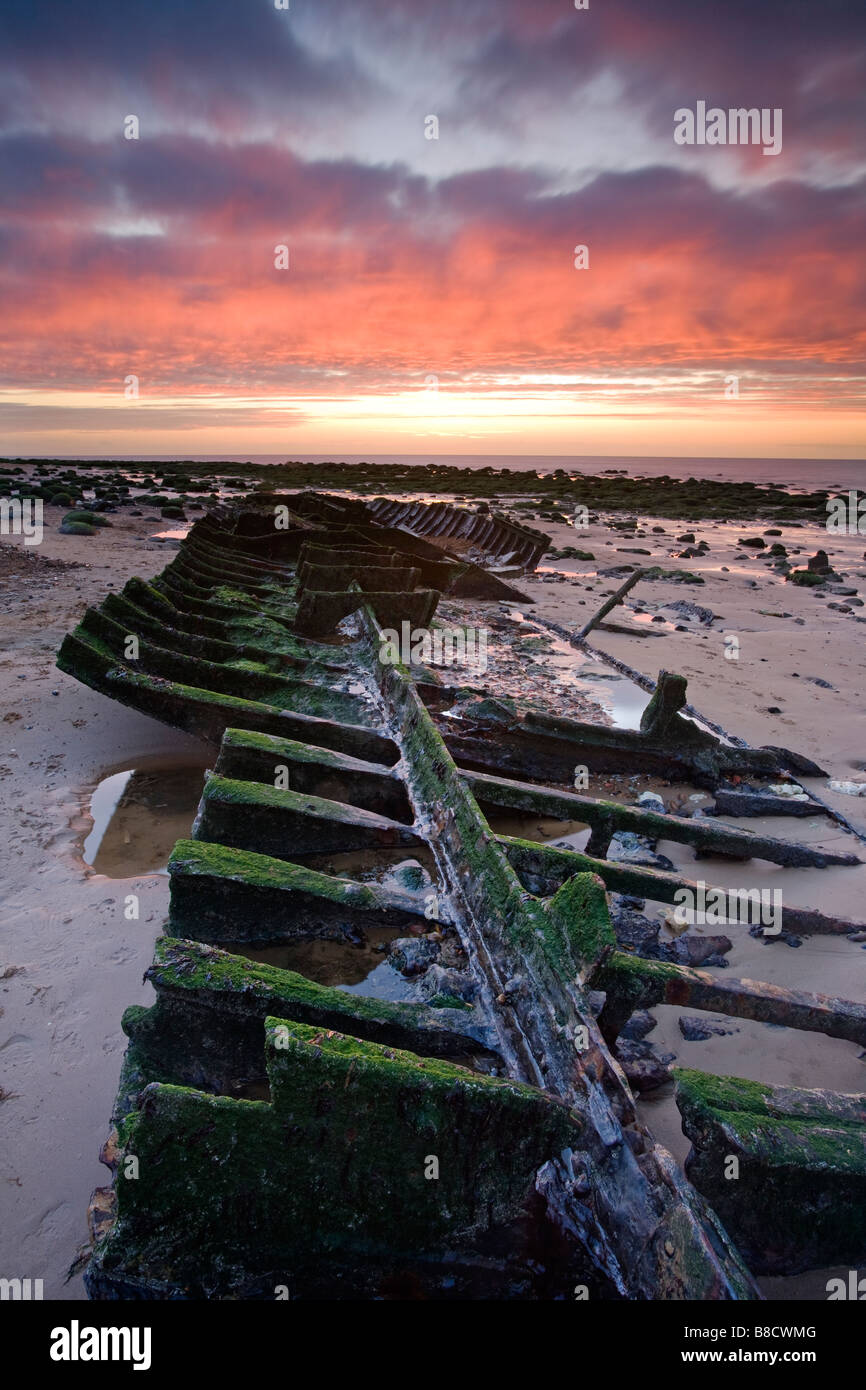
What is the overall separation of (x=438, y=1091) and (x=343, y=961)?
1.95 m

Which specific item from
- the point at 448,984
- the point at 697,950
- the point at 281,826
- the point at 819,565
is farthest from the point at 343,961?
the point at 819,565

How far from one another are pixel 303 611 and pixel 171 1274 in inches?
294

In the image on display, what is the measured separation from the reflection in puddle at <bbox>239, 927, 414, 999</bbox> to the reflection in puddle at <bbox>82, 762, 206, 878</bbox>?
70.1 inches

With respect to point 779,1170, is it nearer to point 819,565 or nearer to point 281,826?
point 281,826

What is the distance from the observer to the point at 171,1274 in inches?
85.7

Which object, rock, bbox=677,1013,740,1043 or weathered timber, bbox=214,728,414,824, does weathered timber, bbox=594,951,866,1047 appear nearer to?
rock, bbox=677,1013,740,1043

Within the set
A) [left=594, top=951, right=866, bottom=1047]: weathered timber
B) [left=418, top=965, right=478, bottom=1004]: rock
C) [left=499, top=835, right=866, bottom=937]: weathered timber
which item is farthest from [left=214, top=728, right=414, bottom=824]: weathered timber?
[left=594, top=951, right=866, bottom=1047]: weathered timber

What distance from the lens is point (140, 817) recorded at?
619cm

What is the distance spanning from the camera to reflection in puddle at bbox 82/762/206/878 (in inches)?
218

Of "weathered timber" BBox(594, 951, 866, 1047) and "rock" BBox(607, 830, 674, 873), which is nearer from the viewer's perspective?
"weathered timber" BBox(594, 951, 866, 1047)

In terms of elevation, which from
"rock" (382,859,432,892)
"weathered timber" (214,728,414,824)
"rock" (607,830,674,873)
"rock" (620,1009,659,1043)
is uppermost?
"weathered timber" (214,728,414,824)

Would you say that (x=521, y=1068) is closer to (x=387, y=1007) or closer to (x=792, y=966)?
(x=387, y=1007)

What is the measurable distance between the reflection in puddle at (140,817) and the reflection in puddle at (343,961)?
178 cm
